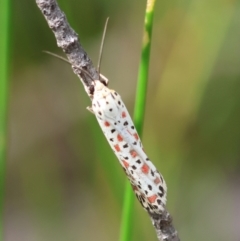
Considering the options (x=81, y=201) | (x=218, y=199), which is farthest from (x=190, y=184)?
(x=81, y=201)

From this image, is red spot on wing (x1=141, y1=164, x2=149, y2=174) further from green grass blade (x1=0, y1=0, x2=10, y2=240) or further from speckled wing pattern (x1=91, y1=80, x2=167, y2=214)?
green grass blade (x1=0, y1=0, x2=10, y2=240)

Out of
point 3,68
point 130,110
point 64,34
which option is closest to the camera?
point 64,34

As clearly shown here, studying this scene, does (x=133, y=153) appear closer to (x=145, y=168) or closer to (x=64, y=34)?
(x=145, y=168)

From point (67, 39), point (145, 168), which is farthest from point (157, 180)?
point (67, 39)

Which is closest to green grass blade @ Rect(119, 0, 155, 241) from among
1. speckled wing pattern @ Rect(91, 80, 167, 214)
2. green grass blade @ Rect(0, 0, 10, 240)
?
speckled wing pattern @ Rect(91, 80, 167, 214)

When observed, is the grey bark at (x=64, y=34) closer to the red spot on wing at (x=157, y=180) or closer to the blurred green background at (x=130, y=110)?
the red spot on wing at (x=157, y=180)
